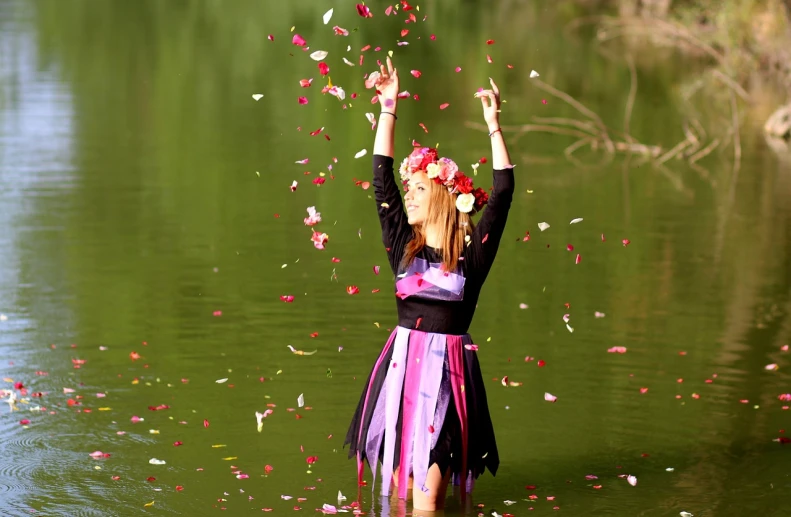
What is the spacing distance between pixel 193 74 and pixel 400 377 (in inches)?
951

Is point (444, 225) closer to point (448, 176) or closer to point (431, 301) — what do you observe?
point (448, 176)

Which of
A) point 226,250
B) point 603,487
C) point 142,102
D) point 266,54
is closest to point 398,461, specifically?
point 603,487

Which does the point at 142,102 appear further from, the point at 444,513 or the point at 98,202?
the point at 444,513

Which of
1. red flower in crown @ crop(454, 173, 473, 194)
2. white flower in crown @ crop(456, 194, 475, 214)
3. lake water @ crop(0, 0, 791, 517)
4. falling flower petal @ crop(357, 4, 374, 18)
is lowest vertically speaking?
lake water @ crop(0, 0, 791, 517)

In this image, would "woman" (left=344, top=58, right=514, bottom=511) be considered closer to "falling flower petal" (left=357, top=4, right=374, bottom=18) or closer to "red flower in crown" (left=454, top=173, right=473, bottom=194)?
"red flower in crown" (left=454, top=173, right=473, bottom=194)

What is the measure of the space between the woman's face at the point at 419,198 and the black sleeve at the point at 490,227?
0.25 m

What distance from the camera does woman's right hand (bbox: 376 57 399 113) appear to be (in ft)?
20.8

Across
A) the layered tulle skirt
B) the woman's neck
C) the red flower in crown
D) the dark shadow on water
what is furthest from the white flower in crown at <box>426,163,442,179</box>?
the dark shadow on water

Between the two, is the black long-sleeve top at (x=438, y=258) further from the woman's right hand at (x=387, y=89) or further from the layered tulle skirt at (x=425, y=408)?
the woman's right hand at (x=387, y=89)

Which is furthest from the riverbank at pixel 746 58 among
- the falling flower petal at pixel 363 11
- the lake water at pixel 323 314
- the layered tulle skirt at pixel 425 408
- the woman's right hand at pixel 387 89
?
the layered tulle skirt at pixel 425 408

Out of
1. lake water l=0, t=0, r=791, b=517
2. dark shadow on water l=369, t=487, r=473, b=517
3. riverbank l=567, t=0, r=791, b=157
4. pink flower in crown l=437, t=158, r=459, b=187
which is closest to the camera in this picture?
pink flower in crown l=437, t=158, r=459, b=187

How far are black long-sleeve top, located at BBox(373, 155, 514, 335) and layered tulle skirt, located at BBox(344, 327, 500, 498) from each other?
82 mm

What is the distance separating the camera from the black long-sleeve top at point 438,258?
619 cm

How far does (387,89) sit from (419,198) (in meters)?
0.52
